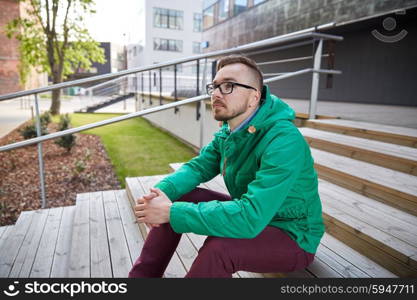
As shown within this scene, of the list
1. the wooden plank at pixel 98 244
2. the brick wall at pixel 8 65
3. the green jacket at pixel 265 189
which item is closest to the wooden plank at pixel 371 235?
the green jacket at pixel 265 189

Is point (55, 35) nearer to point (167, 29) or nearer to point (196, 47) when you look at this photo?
point (167, 29)

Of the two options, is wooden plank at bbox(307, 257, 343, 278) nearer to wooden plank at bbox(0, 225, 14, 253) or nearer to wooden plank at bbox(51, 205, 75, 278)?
wooden plank at bbox(51, 205, 75, 278)

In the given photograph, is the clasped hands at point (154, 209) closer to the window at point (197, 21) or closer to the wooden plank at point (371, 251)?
the wooden plank at point (371, 251)

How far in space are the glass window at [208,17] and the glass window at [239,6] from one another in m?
2.43

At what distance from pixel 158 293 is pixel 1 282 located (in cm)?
85

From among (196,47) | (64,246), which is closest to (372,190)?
(64,246)

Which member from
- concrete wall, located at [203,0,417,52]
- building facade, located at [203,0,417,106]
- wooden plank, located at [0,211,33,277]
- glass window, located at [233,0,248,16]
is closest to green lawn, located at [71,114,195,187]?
wooden plank, located at [0,211,33,277]

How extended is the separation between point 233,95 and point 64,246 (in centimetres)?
160

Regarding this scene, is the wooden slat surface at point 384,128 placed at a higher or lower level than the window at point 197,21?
lower

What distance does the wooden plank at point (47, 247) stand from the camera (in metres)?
1.77

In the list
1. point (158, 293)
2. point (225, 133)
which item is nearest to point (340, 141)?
point (225, 133)

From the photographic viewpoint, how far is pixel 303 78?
954 cm

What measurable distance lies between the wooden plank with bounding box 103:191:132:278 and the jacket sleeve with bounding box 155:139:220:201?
604 mm

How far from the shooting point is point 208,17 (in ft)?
46.6
